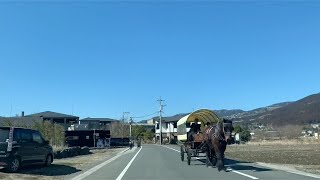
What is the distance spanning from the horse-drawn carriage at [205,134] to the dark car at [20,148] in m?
7.95

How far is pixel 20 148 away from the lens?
1988 centimetres

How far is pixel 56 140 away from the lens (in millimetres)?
59344

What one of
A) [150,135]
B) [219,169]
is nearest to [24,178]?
[219,169]

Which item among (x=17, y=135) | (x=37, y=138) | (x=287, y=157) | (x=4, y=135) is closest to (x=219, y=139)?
(x=37, y=138)

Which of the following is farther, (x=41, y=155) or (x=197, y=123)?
(x=197, y=123)

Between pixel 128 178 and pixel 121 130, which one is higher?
pixel 121 130

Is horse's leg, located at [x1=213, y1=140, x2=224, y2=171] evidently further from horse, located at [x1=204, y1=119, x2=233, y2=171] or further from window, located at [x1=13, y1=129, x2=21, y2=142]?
window, located at [x1=13, y1=129, x2=21, y2=142]

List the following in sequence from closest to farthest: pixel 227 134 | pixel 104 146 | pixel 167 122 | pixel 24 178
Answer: pixel 24 178 < pixel 227 134 < pixel 104 146 < pixel 167 122

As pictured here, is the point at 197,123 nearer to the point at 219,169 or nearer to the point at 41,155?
the point at 219,169

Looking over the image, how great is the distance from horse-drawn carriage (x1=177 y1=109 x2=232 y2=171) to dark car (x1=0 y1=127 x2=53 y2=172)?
7.95 metres

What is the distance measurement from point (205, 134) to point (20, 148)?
8.95 m

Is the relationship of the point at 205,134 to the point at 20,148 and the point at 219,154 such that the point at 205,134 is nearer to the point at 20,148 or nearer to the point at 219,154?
the point at 219,154

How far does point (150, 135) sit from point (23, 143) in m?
116

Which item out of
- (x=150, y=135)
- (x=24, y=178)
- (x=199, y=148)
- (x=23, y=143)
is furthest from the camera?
(x=150, y=135)
